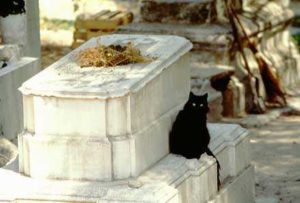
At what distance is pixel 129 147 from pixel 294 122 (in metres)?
6.79

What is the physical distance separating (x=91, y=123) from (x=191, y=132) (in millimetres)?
1398

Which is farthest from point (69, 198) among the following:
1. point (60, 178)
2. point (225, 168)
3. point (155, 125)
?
point (225, 168)

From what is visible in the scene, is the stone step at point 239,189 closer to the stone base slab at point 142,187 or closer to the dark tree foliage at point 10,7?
the stone base slab at point 142,187

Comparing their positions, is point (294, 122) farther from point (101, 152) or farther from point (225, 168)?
point (101, 152)

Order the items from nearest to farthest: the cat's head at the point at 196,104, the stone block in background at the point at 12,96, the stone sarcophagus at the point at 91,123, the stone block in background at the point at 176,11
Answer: the stone sarcophagus at the point at 91,123 → the cat's head at the point at 196,104 → the stone block in background at the point at 12,96 → the stone block in background at the point at 176,11

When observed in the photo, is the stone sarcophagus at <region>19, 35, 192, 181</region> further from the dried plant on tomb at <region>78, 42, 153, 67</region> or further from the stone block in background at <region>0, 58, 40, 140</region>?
the stone block in background at <region>0, 58, 40, 140</region>

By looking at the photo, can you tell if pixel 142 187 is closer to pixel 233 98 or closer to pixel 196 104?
pixel 196 104

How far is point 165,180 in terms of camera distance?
9.88m

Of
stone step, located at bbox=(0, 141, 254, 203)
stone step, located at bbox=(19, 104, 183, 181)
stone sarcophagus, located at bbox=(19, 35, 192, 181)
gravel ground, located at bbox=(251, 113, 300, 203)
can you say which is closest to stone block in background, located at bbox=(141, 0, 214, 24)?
gravel ground, located at bbox=(251, 113, 300, 203)

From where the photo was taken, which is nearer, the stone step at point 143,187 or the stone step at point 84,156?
the stone step at point 143,187

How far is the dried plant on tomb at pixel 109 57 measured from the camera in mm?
10453

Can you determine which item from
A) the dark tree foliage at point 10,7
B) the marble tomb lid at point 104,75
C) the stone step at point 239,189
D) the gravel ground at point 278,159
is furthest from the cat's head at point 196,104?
the dark tree foliage at point 10,7

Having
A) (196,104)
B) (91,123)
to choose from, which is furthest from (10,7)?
(91,123)

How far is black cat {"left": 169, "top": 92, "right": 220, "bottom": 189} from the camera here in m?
10.6
